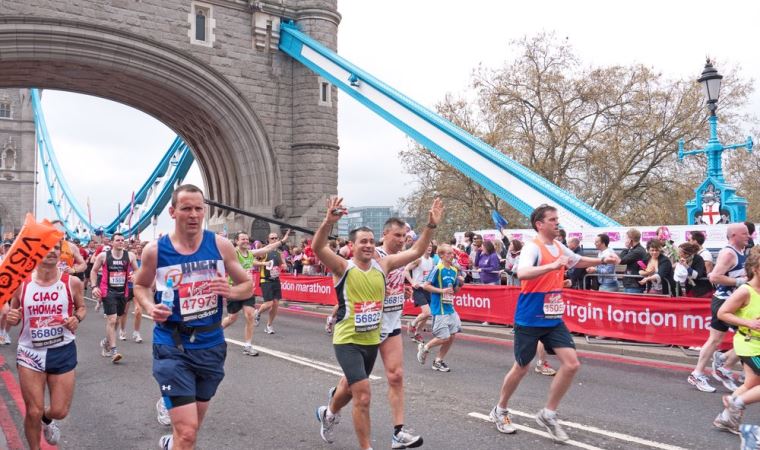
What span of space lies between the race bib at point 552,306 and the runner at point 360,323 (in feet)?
3.95

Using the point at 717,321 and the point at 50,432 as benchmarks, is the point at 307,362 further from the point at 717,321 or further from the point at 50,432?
the point at 717,321

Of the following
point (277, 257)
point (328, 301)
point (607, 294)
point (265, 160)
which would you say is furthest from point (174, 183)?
point (607, 294)

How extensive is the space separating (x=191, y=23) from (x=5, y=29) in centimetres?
627

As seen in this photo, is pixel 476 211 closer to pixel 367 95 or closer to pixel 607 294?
pixel 367 95

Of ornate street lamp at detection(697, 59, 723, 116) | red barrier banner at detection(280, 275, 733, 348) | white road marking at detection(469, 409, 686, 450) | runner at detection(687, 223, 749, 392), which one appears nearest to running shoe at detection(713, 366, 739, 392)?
runner at detection(687, 223, 749, 392)

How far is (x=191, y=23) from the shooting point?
2359 centimetres

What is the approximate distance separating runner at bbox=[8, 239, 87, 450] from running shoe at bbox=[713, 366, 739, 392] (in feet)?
22.2

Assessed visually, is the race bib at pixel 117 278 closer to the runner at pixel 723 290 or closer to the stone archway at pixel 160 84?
the runner at pixel 723 290

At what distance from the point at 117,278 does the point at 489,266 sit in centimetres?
727

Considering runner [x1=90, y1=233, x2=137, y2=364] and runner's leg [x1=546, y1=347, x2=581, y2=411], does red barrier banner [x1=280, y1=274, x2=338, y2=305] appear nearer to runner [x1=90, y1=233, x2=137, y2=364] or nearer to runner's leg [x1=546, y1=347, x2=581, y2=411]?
runner [x1=90, y1=233, x2=137, y2=364]

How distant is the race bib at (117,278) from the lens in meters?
9.83

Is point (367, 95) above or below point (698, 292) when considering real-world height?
above

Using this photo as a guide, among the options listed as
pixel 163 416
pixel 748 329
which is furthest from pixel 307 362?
pixel 748 329

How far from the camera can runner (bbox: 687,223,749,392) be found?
6.38 m
